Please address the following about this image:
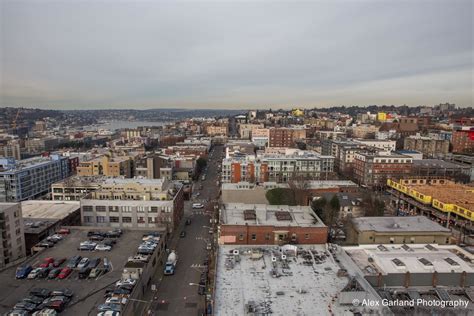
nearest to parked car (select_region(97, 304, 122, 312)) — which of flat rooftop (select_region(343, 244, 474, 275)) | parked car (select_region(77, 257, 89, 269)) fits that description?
parked car (select_region(77, 257, 89, 269))

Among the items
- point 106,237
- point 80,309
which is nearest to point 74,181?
point 106,237

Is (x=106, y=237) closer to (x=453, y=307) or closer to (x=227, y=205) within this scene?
(x=227, y=205)

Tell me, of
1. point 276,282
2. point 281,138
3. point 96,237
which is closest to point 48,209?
point 96,237

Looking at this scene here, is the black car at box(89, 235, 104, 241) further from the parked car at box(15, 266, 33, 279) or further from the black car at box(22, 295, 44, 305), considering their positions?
Result: the black car at box(22, 295, 44, 305)

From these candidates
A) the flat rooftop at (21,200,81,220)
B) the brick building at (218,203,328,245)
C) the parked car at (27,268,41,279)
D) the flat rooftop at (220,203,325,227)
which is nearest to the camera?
the parked car at (27,268,41,279)

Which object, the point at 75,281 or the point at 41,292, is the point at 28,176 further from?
the point at 41,292
